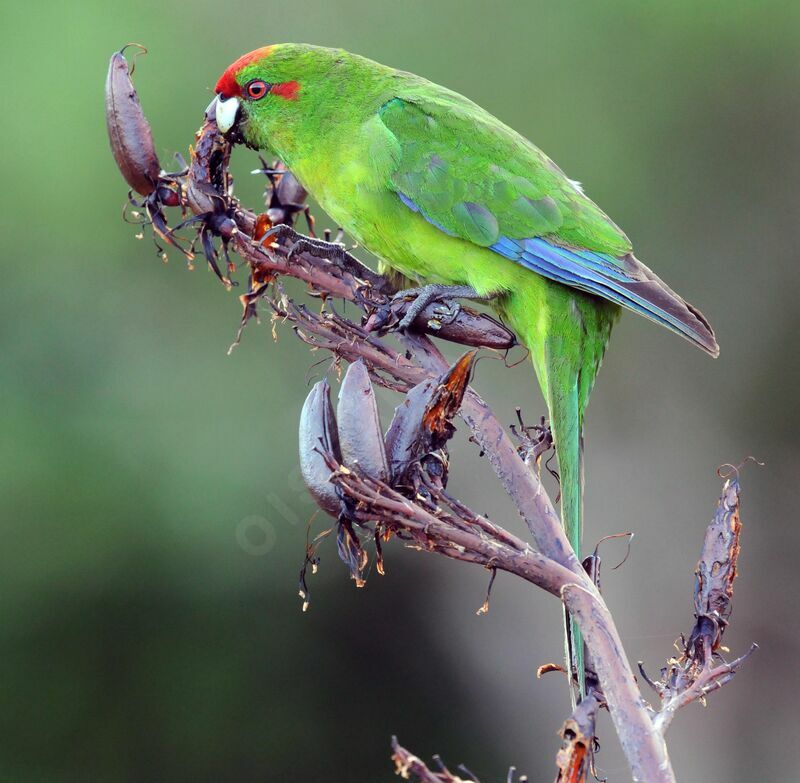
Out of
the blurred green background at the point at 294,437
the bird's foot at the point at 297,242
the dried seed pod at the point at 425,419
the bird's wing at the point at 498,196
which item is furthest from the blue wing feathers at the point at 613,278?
the blurred green background at the point at 294,437

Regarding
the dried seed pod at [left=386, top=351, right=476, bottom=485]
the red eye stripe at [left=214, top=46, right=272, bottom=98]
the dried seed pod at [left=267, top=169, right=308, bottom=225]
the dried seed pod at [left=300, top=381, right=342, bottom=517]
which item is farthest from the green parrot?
the dried seed pod at [left=300, top=381, right=342, bottom=517]

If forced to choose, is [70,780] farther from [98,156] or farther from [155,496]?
[98,156]

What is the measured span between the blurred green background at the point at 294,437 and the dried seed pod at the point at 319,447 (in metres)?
3.46

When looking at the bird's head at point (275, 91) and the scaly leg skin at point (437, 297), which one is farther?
the bird's head at point (275, 91)

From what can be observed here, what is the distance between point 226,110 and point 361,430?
6.97 feet

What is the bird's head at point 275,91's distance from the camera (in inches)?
152

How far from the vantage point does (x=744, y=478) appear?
23.3ft

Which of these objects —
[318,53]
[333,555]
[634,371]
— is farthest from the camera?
[634,371]

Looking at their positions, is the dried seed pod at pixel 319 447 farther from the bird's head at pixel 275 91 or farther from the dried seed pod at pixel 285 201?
the bird's head at pixel 275 91

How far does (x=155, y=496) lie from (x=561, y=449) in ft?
10.9

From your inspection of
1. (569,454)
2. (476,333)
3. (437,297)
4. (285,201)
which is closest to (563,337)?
(437,297)

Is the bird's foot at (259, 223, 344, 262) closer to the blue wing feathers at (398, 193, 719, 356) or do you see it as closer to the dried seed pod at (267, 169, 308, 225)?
the dried seed pod at (267, 169, 308, 225)

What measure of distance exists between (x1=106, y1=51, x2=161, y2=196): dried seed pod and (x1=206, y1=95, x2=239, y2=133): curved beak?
38.4 inches

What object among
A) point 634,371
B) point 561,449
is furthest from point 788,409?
point 561,449
